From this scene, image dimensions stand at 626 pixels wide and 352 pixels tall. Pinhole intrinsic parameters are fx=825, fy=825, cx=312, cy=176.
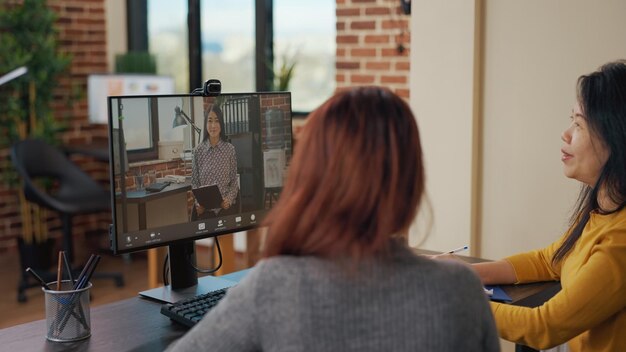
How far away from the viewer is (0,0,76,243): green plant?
4910 mm

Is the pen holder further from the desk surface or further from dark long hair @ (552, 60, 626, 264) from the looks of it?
dark long hair @ (552, 60, 626, 264)

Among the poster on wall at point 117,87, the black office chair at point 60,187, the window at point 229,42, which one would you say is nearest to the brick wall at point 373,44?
the window at point 229,42

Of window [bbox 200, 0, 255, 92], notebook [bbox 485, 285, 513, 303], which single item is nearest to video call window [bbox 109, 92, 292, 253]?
notebook [bbox 485, 285, 513, 303]

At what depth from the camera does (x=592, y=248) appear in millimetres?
1879

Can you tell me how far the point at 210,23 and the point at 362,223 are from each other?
170 inches

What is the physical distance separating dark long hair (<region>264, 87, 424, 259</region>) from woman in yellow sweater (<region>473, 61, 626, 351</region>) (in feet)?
2.51

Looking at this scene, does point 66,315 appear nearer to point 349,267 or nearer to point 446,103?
point 349,267

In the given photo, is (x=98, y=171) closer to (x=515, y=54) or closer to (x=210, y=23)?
(x=210, y=23)

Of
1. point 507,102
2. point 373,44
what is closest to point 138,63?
point 373,44

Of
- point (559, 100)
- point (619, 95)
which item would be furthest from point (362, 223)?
point (559, 100)

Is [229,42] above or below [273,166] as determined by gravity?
above

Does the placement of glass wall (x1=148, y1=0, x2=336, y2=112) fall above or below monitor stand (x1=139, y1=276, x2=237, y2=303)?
above

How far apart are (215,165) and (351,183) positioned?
90 cm

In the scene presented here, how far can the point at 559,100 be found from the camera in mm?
2793
